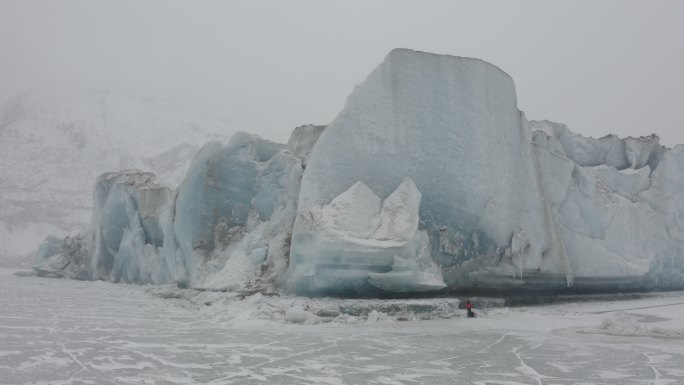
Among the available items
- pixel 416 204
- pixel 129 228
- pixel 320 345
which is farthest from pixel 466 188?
pixel 129 228

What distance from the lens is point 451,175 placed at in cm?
1077

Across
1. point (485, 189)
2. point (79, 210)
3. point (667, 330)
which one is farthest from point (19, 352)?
point (79, 210)

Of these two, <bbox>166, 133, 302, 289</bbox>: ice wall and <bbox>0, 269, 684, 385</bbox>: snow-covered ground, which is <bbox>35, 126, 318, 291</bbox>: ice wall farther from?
<bbox>0, 269, 684, 385</bbox>: snow-covered ground

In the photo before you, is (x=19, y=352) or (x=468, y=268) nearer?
(x=19, y=352)

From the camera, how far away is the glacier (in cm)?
940

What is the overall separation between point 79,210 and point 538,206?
120 ft

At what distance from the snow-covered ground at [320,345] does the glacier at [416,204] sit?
909mm

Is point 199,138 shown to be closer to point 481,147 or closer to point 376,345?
point 481,147

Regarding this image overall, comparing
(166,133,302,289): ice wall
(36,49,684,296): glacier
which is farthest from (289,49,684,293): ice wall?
(166,133,302,289): ice wall

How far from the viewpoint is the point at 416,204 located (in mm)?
9711

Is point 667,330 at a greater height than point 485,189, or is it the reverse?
point 485,189

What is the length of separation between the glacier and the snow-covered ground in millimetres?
909

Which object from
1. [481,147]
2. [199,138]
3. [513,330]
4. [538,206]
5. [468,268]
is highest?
[199,138]

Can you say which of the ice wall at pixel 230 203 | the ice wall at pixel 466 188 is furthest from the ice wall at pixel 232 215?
the ice wall at pixel 466 188
